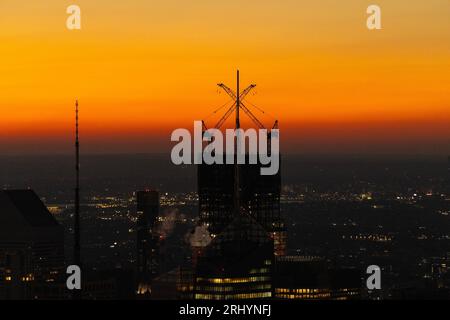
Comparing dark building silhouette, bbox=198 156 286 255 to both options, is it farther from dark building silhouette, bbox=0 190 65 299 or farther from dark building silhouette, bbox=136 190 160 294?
dark building silhouette, bbox=0 190 65 299

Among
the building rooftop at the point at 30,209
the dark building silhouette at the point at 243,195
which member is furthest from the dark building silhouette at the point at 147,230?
the building rooftop at the point at 30,209

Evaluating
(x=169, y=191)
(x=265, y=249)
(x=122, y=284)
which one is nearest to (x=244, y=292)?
(x=265, y=249)

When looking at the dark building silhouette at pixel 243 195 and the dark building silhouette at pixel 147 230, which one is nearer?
the dark building silhouette at pixel 243 195

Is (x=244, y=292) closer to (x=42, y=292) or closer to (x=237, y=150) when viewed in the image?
(x=42, y=292)

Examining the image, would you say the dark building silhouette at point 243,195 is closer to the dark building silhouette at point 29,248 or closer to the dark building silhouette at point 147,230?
the dark building silhouette at point 147,230

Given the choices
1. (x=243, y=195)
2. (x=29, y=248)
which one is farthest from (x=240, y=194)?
(x=29, y=248)

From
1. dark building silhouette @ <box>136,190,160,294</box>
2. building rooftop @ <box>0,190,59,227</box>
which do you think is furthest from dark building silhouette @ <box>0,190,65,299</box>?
dark building silhouette @ <box>136,190,160,294</box>
